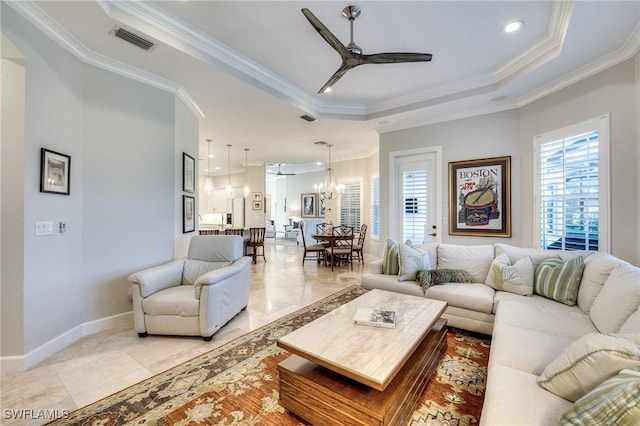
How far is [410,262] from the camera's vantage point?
3.24m

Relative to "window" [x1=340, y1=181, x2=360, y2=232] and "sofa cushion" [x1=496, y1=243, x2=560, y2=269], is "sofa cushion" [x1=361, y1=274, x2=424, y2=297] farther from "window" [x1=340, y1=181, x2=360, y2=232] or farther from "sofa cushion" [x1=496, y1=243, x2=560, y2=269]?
"window" [x1=340, y1=181, x2=360, y2=232]

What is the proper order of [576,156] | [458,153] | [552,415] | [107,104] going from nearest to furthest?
[552,415]
[107,104]
[576,156]
[458,153]

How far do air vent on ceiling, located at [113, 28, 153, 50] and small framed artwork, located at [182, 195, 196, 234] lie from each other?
1.82 metres

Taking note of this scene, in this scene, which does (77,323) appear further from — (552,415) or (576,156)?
(576,156)

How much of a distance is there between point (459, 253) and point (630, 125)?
2024mm

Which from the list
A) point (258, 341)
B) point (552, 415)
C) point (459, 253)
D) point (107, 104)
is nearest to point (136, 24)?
point (107, 104)

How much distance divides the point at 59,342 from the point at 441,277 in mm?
3851

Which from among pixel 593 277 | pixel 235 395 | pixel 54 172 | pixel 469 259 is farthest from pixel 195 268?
pixel 593 277

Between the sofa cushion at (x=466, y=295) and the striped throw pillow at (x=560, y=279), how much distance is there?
431mm

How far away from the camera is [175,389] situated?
1909 millimetres

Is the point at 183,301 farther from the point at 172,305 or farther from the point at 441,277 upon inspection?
the point at 441,277

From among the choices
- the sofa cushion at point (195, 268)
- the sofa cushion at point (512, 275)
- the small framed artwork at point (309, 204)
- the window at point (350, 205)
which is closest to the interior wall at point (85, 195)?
the sofa cushion at point (195, 268)

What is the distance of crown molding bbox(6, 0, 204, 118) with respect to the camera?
2.17 metres

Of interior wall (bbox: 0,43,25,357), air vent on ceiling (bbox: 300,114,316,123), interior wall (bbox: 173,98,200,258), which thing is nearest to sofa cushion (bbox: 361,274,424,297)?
interior wall (bbox: 173,98,200,258)
